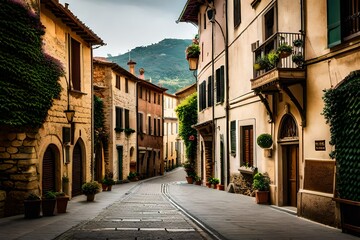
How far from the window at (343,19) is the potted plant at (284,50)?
1.85 metres

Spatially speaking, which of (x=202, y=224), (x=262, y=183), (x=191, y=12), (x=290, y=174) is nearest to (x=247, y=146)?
(x=262, y=183)

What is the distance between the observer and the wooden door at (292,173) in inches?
564

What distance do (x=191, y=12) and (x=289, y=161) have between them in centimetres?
1929

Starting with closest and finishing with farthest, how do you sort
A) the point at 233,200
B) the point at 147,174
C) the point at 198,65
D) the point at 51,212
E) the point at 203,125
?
1. the point at 51,212
2. the point at 233,200
3. the point at 203,125
4. the point at 198,65
5. the point at 147,174

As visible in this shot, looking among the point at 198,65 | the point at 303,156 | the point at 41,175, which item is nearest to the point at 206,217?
the point at 303,156

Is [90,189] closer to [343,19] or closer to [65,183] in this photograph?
[65,183]

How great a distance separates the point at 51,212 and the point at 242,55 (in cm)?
1061

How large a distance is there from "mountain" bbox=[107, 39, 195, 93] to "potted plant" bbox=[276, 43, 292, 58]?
127 meters

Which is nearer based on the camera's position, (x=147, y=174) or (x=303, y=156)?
(x=303, y=156)

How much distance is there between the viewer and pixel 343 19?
1059 cm

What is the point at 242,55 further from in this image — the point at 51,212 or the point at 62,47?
the point at 51,212

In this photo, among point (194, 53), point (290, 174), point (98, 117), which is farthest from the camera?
point (194, 53)

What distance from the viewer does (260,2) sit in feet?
55.7

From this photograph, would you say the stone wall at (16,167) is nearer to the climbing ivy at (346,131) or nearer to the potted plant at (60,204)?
the potted plant at (60,204)
